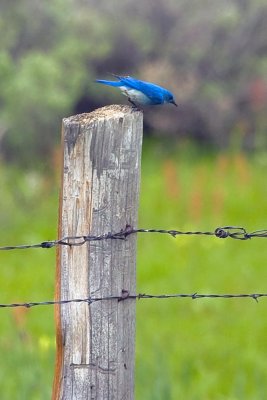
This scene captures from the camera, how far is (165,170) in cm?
1360

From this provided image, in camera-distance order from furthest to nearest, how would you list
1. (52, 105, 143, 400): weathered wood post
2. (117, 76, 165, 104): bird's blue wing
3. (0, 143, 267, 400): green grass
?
(0, 143, 267, 400): green grass < (117, 76, 165, 104): bird's blue wing < (52, 105, 143, 400): weathered wood post

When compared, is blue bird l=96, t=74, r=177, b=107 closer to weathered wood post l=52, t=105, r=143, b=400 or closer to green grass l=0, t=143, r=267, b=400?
weathered wood post l=52, t=105, r=143, b=400

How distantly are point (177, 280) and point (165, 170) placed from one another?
3871 mm

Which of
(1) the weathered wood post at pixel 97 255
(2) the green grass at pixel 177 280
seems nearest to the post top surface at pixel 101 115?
(1) the weathered wood post at pixel 97 255

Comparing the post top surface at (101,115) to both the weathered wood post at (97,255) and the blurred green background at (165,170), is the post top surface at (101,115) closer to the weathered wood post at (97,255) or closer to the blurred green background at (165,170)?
the weathered wood post at (97,255)

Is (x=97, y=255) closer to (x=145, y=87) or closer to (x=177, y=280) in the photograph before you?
(x=145, y=87)

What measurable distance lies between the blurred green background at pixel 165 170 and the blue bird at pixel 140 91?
63.2 inches

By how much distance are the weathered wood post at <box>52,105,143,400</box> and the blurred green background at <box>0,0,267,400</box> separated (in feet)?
6.68

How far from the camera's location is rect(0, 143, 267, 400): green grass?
6.93 metres

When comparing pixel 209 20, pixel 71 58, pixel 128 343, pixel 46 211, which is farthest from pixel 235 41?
pixel 128 343

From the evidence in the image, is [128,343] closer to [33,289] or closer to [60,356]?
[60,356]

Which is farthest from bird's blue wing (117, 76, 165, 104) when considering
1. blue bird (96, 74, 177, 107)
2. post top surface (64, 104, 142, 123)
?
post top surface (64, 104, 142, 123)

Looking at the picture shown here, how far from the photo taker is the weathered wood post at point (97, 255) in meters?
3.53

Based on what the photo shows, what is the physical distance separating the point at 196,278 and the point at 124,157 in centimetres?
652
